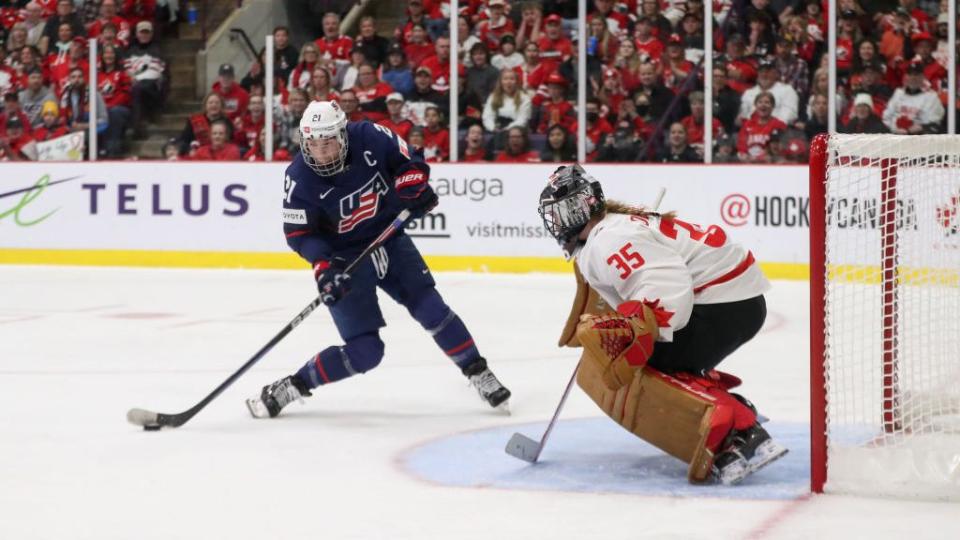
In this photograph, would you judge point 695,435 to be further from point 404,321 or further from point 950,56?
point 950,56

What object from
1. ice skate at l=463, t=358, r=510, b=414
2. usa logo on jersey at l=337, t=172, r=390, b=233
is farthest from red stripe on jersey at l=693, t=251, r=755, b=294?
usa logo on jersey at l=337, t=172, r=390, b=233

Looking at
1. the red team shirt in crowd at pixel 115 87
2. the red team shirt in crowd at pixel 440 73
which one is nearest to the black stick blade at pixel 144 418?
the red team shirt in crowd at pixel 440 73

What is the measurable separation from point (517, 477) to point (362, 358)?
3.39 ft

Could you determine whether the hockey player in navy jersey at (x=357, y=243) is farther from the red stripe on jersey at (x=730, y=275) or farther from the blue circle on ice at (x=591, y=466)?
the red stripe on jersey at (x=730, y=275)

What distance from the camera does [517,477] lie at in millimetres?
3389

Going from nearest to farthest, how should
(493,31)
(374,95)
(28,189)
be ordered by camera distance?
(493,31) < (374,95) < (28,189)

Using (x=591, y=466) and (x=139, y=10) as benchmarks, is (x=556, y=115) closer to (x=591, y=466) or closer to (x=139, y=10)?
(x=139, y=10)

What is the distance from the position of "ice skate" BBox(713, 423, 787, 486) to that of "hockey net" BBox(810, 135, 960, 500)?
0.12 m

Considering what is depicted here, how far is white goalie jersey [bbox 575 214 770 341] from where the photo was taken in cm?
318

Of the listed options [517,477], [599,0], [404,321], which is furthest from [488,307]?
[517,477]

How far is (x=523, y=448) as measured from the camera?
3.54 m

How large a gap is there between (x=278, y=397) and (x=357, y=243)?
53 centimetres

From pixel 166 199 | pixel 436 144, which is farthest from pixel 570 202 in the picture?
pixel 166 199

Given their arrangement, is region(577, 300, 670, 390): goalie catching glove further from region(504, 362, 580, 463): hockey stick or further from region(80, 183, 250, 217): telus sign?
region(80, 183, 250, 217): telus sign
